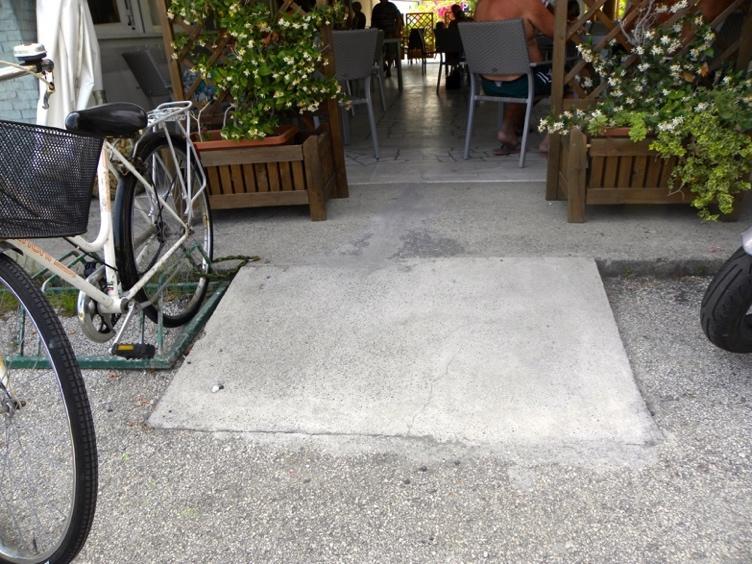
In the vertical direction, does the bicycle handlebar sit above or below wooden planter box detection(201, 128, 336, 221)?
above

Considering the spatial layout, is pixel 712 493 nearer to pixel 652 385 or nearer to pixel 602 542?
pixel 602 542

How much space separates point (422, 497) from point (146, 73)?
14.9 ft

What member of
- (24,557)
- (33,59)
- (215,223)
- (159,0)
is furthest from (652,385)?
(159,0)

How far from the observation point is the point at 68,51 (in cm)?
392

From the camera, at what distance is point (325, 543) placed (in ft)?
5.40

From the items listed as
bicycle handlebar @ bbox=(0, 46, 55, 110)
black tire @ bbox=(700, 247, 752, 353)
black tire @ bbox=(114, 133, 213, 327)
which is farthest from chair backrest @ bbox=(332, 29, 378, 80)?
black tire @ bbox=(700, 247, 752, 353)

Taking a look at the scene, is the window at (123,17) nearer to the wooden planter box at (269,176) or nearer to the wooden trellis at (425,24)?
the wooden planter box at (269,176)

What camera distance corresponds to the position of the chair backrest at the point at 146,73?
4.95 metres

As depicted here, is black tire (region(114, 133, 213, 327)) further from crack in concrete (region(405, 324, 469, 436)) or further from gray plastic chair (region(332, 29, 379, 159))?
gray plastic chair (region(332, 29, 379, 159))

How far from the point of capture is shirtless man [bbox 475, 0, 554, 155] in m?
4.37

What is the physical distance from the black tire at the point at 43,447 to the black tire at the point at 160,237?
49 centimetres

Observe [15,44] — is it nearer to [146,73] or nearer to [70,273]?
[146,73]

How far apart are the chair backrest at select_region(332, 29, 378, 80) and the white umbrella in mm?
1796

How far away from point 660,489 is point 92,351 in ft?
7.58
